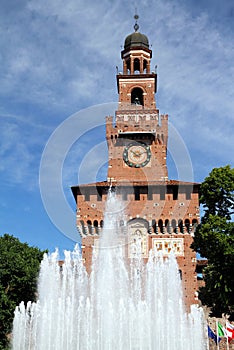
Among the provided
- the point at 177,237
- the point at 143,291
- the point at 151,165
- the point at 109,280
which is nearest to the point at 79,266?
the point at 109,280

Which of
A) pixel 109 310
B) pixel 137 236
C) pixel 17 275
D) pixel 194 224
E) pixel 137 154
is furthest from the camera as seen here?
pixel 137 154

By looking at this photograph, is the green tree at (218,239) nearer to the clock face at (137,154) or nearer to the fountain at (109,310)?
the fountain at (109,310)

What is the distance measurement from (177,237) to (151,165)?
6.28 m

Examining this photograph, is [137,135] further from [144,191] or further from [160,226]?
[160,226]

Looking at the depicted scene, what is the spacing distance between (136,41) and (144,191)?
14.1 m

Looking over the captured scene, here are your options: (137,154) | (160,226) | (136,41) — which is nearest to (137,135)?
(137,154)

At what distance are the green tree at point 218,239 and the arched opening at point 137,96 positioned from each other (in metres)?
16.8

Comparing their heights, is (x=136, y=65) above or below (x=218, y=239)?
above

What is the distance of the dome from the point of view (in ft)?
135

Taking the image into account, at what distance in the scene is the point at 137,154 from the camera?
37.8m

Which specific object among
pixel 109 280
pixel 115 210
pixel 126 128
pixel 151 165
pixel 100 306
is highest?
pixel 126 128

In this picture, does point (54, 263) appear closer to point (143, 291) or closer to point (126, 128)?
point (143, 291)

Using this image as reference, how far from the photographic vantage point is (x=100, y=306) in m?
27.6

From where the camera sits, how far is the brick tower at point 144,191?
3450cm
